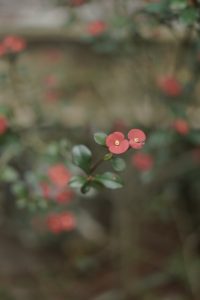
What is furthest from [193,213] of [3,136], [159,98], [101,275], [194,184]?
[3,136]

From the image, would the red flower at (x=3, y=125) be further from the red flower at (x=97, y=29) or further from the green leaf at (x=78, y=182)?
the green leaf at (x=78, y=182)

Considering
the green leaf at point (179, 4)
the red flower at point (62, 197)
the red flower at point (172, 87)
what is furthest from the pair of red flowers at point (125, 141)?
the red flower at point (172, 87)

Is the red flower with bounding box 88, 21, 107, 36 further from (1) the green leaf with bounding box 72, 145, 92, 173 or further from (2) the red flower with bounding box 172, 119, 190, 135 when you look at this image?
(1) the green leaf with bounding box 72, 145, 92, 173

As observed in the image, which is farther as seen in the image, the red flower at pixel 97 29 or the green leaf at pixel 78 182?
the red flower at pixel 97 29

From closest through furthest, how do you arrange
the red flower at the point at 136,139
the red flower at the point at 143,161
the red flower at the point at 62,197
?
the red flower at the point at 136,139
the red flower at the point at 62,197
the red flower at the point at 143,161

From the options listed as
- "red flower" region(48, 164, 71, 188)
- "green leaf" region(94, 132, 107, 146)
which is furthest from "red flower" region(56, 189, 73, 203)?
"green leaf" region(94, 132, 107, 146)

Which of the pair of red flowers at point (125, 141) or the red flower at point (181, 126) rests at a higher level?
the red flower at point (181, 126)

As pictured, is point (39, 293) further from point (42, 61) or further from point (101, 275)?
point (42, 61)

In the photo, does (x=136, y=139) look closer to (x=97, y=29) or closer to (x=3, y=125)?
(x=3, y=125)
